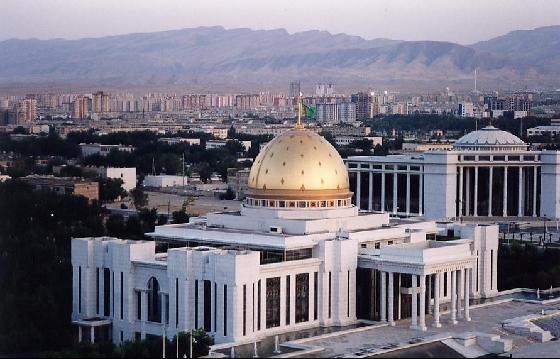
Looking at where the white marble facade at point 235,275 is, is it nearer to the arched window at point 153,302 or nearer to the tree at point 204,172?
the arched window at point 153,302

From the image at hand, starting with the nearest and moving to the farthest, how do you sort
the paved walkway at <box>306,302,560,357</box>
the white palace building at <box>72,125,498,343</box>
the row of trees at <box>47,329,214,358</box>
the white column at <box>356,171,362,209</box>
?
the row of trees at <box>47,329,214,358</box>, the paved walkway at <box>306,302,560,357</box>, the white palace building at <box>72,125,498,343</box>, the white column at <box>356,171,362,209</box>

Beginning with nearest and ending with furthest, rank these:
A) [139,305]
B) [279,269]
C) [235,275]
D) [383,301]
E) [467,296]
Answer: [235,275] < [279,269] < [139,305] < [383,301] < [467,296]

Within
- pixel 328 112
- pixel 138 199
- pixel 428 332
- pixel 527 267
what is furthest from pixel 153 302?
pixel 328 112

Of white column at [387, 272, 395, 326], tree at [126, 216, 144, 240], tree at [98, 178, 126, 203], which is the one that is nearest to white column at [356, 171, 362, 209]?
tree at [98, 178, 126, 203]

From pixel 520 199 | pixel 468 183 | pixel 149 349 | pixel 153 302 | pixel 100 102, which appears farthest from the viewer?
pixel 100 102

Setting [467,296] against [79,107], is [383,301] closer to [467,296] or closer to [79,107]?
[467,296]

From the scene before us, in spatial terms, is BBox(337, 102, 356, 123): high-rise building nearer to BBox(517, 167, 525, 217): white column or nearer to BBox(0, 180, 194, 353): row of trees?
BBox(517, 167, 525, 217): white column
